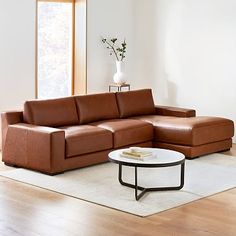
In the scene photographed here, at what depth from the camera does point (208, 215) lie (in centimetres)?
478

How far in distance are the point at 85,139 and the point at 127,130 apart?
2.25 feet

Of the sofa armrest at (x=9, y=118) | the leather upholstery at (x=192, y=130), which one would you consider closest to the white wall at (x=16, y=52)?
the sofa armrest at (x=9, y=118)

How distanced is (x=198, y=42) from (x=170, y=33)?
553 millimetres

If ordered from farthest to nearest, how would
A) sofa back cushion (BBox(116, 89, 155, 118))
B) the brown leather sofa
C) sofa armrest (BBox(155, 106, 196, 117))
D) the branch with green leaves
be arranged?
the branch with green leaves, sofa armrest (BBox(155, 106, 196, 117)), sofa back cushion (BBox(116, 89, 155, 118)), the brown leather sofa

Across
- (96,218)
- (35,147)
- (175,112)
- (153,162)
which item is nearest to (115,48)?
(175,112)

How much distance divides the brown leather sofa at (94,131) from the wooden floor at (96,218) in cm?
82

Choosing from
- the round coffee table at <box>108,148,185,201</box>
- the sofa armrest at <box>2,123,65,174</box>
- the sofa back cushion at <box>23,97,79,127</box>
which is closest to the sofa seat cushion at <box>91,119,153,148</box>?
the sofa back cushion at <box>23,97,79,127</box>

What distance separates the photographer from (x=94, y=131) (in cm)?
642

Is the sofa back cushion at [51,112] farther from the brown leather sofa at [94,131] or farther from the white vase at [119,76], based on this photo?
the white vase at [119,76]

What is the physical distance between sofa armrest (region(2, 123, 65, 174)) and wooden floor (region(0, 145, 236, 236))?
0.67 m

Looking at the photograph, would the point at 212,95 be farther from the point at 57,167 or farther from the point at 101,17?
the point at 57,167

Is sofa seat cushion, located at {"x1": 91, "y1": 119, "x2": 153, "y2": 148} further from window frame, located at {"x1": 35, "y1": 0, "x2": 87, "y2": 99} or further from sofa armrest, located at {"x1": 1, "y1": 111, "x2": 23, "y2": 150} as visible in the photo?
window frame, located at {"x1": 35, "y1": 0, "x2": 87, "y2": 99}

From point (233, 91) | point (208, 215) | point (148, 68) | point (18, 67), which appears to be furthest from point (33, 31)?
point (208, 215)

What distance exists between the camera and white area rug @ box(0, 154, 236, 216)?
5113 millimetres
